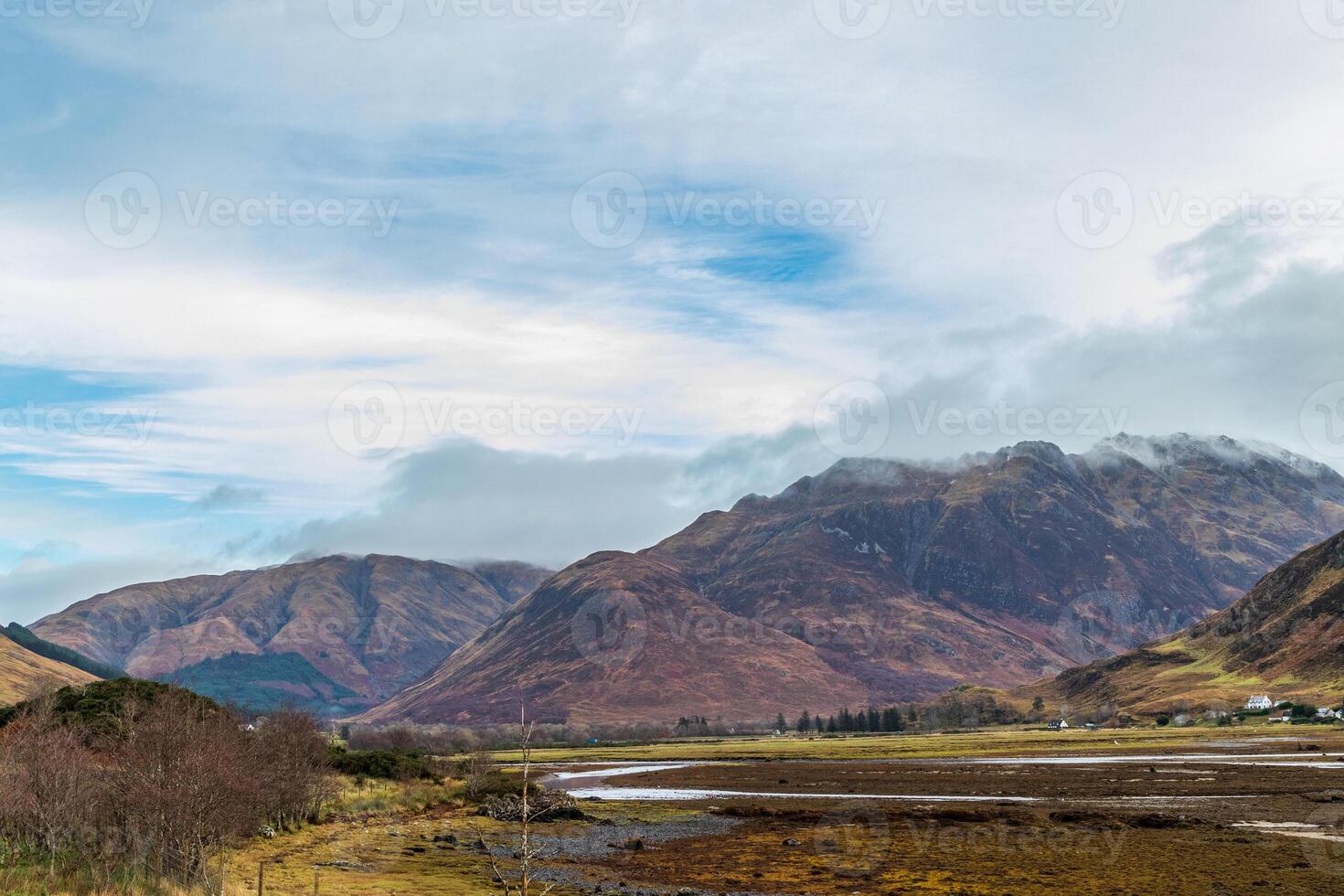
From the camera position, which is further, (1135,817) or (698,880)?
(1135,817)

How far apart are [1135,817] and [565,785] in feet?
262

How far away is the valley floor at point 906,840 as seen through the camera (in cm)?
5041

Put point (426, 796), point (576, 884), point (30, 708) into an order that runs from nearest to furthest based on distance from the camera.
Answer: point (576, 884), point (30, 708), point (426, 796)

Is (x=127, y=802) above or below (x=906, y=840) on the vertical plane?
above

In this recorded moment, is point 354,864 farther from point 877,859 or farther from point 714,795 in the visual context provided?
point 714,795

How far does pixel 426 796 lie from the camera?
98.4 meters

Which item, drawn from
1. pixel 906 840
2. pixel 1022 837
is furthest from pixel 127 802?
pixel 1022 837

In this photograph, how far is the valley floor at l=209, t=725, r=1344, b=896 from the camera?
50.4 meters

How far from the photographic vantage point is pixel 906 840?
211ft

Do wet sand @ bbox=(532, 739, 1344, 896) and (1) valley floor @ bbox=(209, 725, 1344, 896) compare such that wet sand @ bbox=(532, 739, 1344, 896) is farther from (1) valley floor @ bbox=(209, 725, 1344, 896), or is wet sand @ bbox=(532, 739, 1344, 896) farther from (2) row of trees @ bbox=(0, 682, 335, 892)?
(2) row of trees @ bbox=(0, 682, 335, 892)

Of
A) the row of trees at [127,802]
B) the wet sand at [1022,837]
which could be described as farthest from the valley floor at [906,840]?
the row of trees at [127,802]

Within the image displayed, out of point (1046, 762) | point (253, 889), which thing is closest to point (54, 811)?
point (253, 889)

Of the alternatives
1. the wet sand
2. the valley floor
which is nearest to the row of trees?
the valley floor

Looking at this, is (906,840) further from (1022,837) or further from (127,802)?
(127,802)
